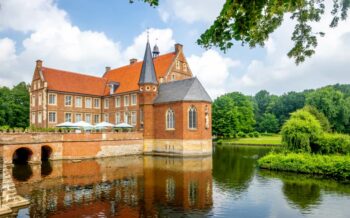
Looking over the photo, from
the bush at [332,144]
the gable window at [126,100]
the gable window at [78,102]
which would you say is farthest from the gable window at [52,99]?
the bush at [332,144]

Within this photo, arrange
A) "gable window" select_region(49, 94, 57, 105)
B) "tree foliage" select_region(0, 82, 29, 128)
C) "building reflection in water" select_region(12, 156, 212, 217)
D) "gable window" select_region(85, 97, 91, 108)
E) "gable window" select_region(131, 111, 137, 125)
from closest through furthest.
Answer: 1. "building reflection in water" select_region(12, 156, 212, 217)
2. "gable window" select_region(49, 94, 57, 105)
3. "gable window" select_region(131, 111, 137, 125)
4. "gable window" select_region(85, 97, 91, 108)
5. "tree foliage" select_region(0, 82, 29, 128)

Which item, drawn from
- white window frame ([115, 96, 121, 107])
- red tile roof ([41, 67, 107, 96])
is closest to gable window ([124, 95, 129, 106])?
white window frame ([115, 96, 121, 107])

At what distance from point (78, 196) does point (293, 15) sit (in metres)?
13.0

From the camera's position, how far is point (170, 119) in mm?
34062

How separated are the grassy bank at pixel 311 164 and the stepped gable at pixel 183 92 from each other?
12199mm

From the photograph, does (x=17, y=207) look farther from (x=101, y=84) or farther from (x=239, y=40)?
(x=101, y=84)

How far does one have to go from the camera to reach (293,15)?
6074 millimetres

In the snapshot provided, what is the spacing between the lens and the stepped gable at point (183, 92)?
33.1 meters

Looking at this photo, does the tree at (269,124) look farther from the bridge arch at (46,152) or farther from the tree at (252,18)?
the tree at (252,18)

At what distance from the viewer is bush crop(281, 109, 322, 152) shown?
2219 cm

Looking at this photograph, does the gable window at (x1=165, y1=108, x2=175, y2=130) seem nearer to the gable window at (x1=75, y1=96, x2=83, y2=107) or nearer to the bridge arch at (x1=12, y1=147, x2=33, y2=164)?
the gable window at (x1=75, y1=96, x2=83, y2=107)

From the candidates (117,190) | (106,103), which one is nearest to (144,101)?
(106,103)

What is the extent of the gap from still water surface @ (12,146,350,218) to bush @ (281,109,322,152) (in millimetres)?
3194

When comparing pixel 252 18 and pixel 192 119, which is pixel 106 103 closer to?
pixel 192 119
